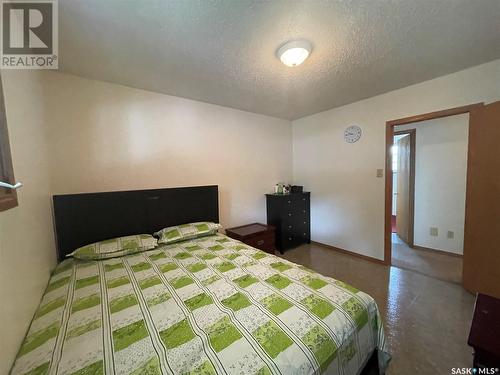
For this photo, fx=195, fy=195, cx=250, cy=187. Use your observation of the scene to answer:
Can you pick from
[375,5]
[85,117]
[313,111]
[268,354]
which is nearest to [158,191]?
[85,117]

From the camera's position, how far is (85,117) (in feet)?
6.37

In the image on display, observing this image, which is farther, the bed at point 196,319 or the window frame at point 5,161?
the window frame at point 5,161

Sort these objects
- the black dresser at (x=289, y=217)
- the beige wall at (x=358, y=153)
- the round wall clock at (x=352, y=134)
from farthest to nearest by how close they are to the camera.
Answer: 1. the black dresser at (x=289, y=217)
2. the round wall clock at (x=352, y=134)
3. the beige wall at (x=358, y=153)

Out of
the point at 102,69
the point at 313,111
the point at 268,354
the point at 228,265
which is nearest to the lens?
the point at 268,354

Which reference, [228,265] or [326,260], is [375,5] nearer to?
[228,265]

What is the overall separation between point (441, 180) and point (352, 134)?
154 cm

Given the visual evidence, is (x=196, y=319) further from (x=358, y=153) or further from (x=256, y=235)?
(x=358, y=153)

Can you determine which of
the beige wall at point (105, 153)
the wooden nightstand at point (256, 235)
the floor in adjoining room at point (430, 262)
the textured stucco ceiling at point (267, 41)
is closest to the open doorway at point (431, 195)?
the floor in adjoining room at point (430, 262)

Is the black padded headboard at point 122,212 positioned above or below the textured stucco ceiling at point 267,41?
below

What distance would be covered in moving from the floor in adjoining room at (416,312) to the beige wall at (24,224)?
202 cm

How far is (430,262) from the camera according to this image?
8.87 ft

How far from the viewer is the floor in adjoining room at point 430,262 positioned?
7.77ft

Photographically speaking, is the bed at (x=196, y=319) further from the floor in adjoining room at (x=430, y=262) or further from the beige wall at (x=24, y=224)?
the floor in adjoining room at (x=430, y=262)

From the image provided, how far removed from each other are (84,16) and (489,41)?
2968 millimetres
